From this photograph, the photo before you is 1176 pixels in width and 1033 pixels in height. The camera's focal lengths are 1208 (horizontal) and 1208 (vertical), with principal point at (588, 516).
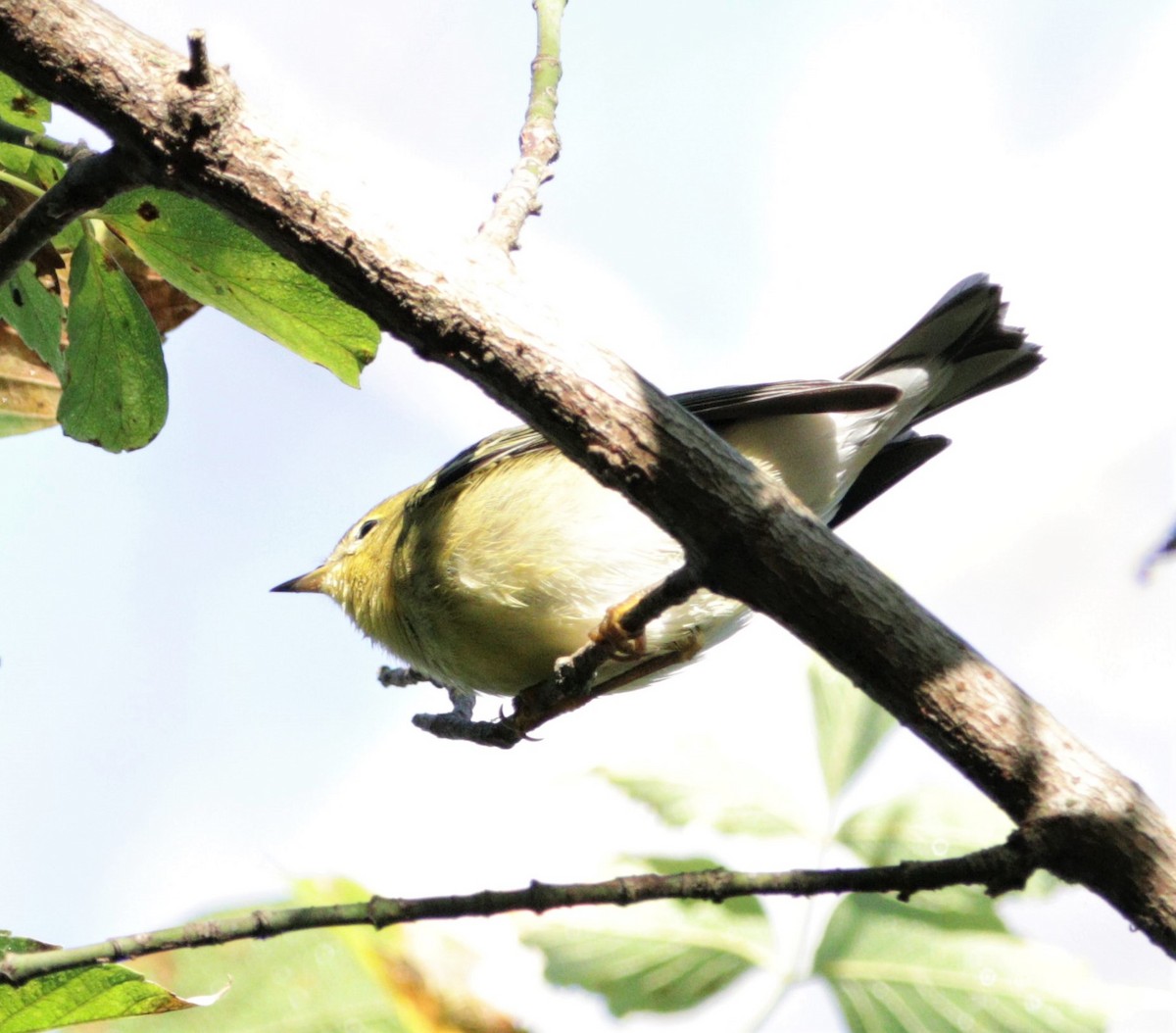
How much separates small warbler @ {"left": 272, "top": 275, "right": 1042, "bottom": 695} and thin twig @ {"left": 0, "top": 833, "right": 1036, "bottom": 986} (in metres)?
1.38

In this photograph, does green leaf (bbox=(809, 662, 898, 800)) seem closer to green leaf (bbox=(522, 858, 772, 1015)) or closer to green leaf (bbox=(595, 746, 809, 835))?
green leaf (bbox=(595, 746, 809, 835))

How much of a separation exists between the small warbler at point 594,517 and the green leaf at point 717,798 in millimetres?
792

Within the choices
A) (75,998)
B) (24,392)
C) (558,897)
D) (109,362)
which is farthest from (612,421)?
(24,392)

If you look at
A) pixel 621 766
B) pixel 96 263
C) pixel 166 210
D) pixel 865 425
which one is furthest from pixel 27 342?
pixel 865 425

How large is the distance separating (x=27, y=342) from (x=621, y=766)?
139cm

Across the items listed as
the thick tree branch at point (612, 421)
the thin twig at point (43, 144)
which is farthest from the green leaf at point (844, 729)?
the thin twig at point (43, 144)

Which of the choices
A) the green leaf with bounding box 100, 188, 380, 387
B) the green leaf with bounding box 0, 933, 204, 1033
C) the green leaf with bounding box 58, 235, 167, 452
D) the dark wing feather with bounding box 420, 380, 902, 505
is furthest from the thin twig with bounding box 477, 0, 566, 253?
the green leaf with bounding box 0, 933, 204, 1033

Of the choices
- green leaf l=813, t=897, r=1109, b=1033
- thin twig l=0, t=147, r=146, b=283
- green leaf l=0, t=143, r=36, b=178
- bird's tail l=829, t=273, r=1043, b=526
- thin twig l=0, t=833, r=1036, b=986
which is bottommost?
green leaf l=813, t=897, r=1109, b=1033

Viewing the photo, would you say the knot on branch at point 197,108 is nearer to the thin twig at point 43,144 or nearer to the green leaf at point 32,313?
the thin twig at point 43,144

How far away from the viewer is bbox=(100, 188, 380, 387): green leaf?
211 cm

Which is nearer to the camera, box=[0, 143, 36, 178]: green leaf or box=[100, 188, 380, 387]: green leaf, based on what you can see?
box=[100, 188, 380, 387]: green leaf

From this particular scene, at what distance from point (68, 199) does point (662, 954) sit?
4.81 feet

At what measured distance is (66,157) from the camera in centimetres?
196

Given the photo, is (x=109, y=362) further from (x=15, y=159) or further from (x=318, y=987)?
(x=318, y=987)
